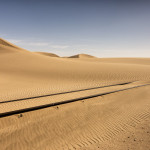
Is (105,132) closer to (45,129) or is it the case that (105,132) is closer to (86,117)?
(86,117)

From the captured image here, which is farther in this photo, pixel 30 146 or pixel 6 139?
pixel 6 139

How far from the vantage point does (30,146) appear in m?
3.79

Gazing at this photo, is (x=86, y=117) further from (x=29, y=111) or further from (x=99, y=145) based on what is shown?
(x=29, y=111)

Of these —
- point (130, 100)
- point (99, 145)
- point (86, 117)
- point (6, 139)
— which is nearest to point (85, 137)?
point (99, 145)

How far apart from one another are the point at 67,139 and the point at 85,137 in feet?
2.00

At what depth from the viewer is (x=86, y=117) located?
5.54 metres

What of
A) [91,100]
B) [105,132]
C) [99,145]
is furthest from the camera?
[91,100]

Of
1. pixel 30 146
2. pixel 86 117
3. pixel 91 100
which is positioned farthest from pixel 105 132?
pixel 91 100

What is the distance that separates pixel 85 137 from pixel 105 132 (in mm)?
784

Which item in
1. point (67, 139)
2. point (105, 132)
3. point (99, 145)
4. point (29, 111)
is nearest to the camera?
point (99, 145)

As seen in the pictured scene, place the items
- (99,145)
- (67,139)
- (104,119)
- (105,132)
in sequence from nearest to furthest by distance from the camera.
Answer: (99,145) < (67,139) < (105,132) < (104,119)

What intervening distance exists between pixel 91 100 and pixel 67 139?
3716 mm

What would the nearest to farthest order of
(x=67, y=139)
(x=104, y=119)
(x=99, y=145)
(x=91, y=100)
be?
(x=99, y=145)
(x=67, y=139)
(x=104, y=119)
(x=91, y=100)

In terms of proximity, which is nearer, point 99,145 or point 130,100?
point 99,145
